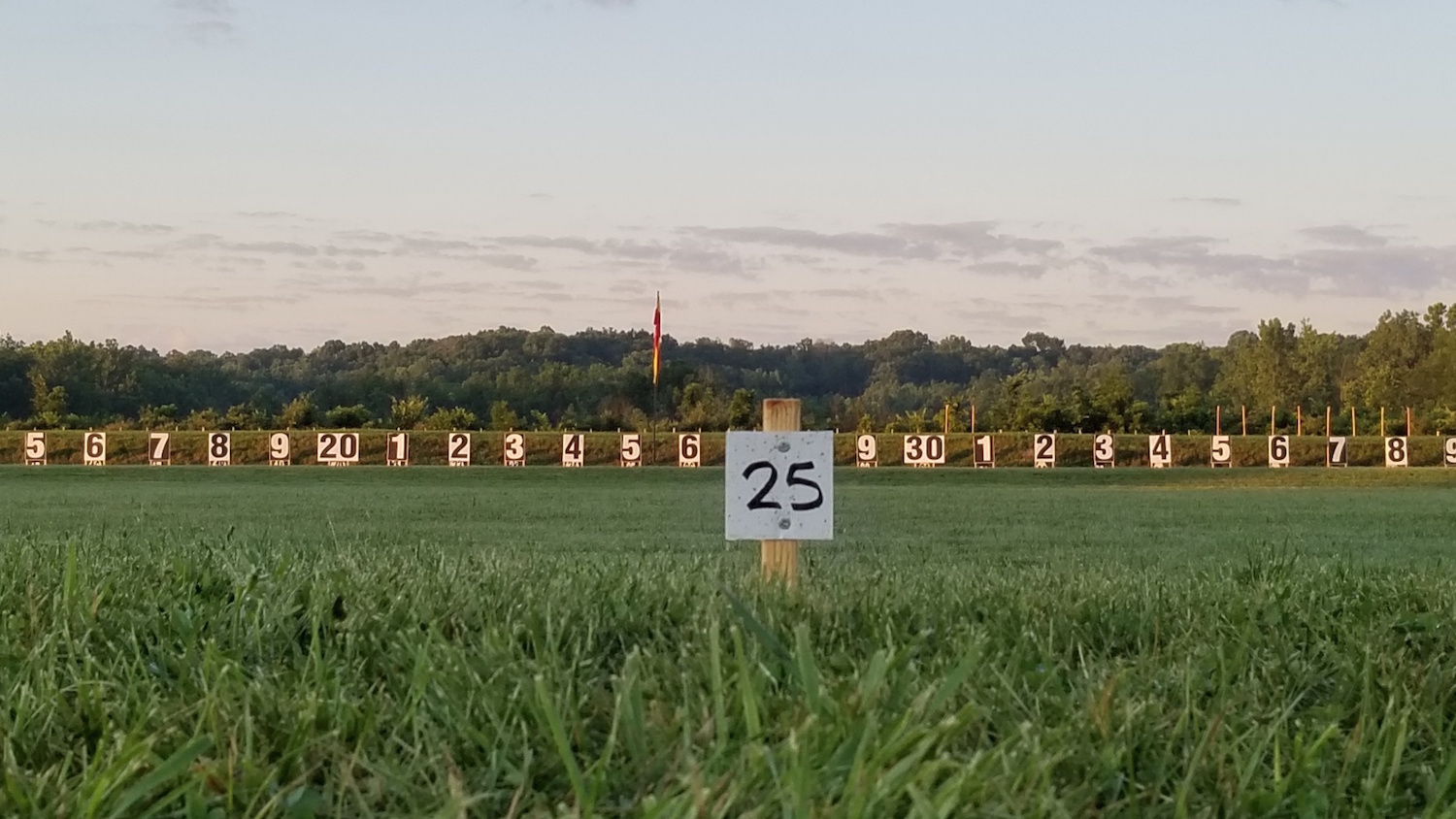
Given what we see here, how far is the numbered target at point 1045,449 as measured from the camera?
41.6 metres

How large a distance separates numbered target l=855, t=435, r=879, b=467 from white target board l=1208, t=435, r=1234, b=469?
9.98 metres

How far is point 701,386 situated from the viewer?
57.0 m

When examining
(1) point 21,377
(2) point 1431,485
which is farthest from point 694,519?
(1) point 21,377

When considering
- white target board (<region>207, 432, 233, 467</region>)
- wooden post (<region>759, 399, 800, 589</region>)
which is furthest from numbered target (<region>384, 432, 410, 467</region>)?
wooden post (<region>759, 399, 800, 589</region>)

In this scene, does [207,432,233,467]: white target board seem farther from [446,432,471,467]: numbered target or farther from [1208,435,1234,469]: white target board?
[1208,435,1234,469]: white target board

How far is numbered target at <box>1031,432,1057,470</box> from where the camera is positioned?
136 ft

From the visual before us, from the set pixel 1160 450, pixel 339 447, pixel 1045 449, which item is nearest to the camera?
pixel 1160 450

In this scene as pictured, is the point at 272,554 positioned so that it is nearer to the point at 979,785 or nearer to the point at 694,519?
the point at 979,785

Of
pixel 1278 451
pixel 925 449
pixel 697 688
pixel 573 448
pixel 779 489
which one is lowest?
pixel 1278 451

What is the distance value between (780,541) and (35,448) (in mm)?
43443

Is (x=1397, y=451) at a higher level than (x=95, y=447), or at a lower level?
lower

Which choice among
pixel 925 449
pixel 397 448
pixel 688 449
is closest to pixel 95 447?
pixel 397 448

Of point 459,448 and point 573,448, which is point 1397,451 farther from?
point 459,448

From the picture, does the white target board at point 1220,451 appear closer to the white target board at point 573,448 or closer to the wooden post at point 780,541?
the white target board at point 573,448
